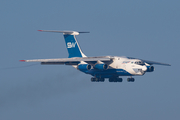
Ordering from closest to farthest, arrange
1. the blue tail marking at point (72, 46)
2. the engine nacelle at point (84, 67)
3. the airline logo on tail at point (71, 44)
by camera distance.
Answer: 1. the engine nacelle at point (84, 67)
2. the blue tail marking at point (72, 46)
3. the airline logo on tail at point (71, 44)

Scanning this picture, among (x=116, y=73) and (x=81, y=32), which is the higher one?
(x=81, y=32)

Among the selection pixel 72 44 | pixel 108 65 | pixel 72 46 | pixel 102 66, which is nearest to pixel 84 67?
pixel 102 66

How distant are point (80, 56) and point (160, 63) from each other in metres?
8.38

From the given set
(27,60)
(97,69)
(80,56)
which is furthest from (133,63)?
(27,60)

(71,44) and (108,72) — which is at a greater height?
(71,44)

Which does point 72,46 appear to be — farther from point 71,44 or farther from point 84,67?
point 84,67

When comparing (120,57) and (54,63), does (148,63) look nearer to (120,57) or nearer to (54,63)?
(120,57)

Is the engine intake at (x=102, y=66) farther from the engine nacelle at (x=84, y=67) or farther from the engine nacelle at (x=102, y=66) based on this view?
the engine nacelle at (x=84, y=67)

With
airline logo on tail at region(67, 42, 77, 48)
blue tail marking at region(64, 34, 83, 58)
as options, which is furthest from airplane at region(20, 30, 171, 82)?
airline logo on tail at region(67, 42, 77, 48)

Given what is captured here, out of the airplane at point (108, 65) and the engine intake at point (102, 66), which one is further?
the engine intake at point (102, 66)

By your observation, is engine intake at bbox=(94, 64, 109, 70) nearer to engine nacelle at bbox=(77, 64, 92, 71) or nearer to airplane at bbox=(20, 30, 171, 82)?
airplane at bbox=(20, 30, 171, 82)

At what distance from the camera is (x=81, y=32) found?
4797cm

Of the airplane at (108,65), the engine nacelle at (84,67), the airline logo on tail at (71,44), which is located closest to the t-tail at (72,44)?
the airline logo on tail at (71,44)

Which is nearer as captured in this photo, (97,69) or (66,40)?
(97,69)
